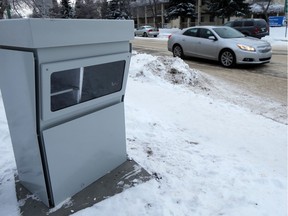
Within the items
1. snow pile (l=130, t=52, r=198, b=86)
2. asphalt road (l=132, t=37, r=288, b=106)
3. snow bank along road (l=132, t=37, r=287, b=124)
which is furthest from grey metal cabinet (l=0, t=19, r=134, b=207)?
asphalt road (l=132, t=37, r=288, b=106)

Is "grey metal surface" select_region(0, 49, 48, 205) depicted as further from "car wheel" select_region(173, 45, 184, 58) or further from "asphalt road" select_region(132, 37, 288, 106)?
"car wheel" select_region(173, 45, 184, 58)

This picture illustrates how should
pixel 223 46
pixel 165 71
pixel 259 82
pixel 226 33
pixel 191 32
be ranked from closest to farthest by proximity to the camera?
pixel 165 71
pixel 259 82
pixel 223 46
pixel 226 33
pixel 191 32

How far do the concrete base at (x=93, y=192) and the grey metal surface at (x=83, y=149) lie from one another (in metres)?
0.06

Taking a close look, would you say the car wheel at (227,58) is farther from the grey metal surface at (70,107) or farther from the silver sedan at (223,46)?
the grey metal surface at (70,107)

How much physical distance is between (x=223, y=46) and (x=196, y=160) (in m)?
7.43

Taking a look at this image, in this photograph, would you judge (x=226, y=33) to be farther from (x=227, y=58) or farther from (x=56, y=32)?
(x=56, y=32)

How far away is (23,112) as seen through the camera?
2.13 metres

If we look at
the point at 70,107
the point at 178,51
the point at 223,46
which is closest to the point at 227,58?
the point at 223,46

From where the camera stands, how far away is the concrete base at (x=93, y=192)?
90.4 inches

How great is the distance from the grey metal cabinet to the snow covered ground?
35 cm

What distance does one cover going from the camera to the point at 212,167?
3053mm

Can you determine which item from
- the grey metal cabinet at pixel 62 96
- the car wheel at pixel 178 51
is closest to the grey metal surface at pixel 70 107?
the grey metal cabinet at pixel 62 96

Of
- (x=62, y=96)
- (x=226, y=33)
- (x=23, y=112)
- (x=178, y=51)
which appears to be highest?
(x=226, y=33)

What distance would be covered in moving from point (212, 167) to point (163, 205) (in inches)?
35.5
